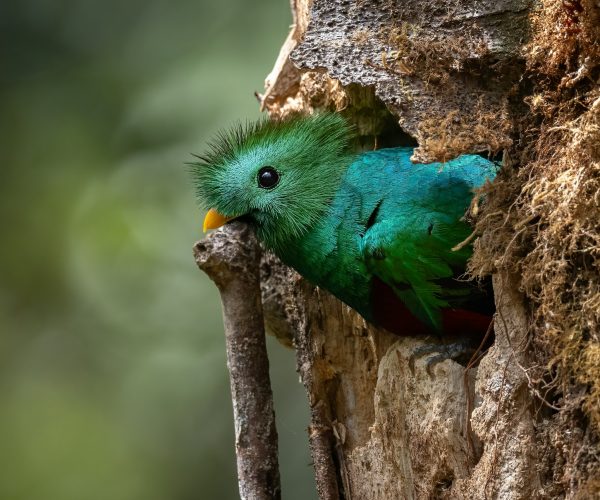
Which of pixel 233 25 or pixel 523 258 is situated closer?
pixel 523 258

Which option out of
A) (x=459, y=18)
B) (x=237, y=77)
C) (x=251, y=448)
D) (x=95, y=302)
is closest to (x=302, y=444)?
(x=95, y=302)

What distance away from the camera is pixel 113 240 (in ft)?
18.9

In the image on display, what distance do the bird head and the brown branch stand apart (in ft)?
0.34

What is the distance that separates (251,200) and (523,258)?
125 cm

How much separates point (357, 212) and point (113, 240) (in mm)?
2583

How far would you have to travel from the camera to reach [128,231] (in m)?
5.79

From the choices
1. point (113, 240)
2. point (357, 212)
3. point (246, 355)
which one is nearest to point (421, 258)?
point (357, 212)

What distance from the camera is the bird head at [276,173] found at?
12.0 ft

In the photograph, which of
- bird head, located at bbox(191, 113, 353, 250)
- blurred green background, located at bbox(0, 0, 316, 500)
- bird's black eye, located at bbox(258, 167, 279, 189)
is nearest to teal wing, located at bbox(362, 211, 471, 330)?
bird head, located at bbox(191, 113, 353, 250)

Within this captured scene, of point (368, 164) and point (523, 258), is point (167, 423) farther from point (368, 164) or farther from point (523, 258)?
point (523, 258)

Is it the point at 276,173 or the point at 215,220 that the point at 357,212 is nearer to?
the point at 276,173

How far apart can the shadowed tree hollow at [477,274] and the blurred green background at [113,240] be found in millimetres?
1883

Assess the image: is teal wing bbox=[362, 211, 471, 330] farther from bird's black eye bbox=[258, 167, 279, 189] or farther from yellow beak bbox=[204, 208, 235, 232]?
yellow beak bbox=[204, 208, 235, 232]

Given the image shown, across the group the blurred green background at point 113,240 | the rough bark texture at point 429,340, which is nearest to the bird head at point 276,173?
the rough bark texture at point 429,340
